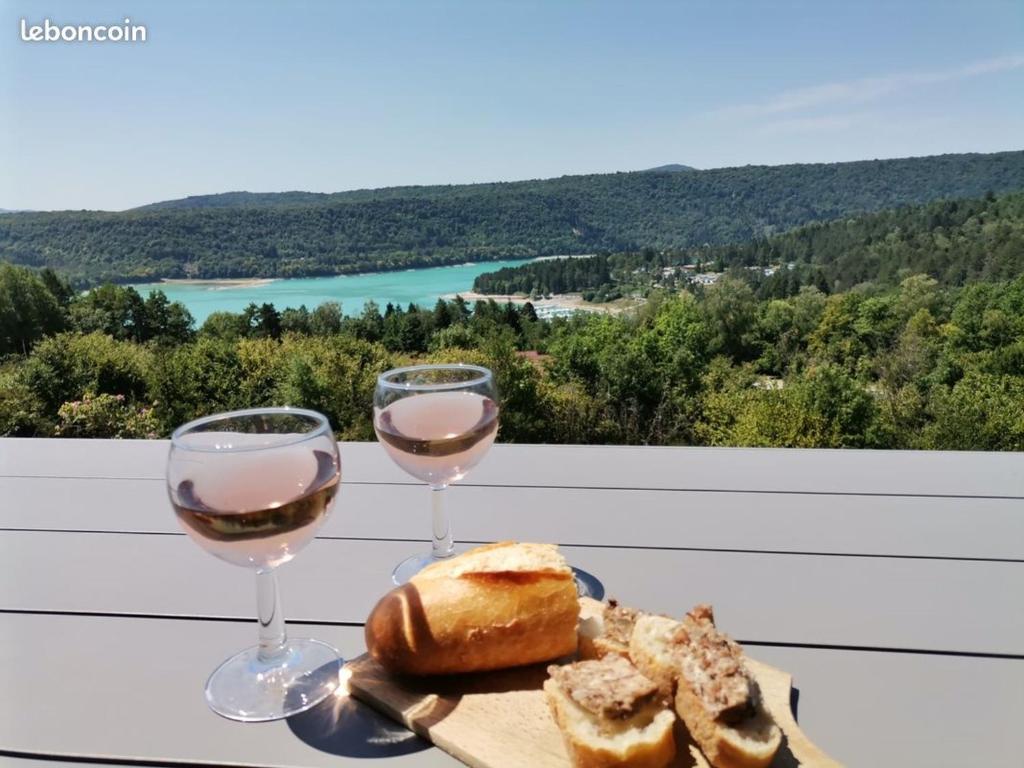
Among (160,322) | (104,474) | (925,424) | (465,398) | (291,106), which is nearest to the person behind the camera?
(465,398)

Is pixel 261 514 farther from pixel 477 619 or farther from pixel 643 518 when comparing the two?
pixel 643 518

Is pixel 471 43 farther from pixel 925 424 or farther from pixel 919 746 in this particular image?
pixel 919 746

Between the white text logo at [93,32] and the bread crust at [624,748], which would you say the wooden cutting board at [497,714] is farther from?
the white text logo at [93,32]

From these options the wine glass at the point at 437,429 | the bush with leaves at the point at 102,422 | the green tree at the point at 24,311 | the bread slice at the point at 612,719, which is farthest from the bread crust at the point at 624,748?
the green tree at the point at 24,311

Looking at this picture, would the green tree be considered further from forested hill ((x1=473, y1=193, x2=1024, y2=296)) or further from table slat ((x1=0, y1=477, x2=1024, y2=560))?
table slat ((x1=0, y1=477, x2=1024, y2=560))

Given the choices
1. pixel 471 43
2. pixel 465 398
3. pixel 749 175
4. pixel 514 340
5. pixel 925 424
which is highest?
pixel 471 43

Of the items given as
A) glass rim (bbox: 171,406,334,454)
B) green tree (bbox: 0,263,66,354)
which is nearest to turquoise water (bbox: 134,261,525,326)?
green tree (bbox: 0,263,66,354)

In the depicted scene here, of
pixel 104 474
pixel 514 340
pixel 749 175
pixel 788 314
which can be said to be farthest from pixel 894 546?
pixel 749 175
